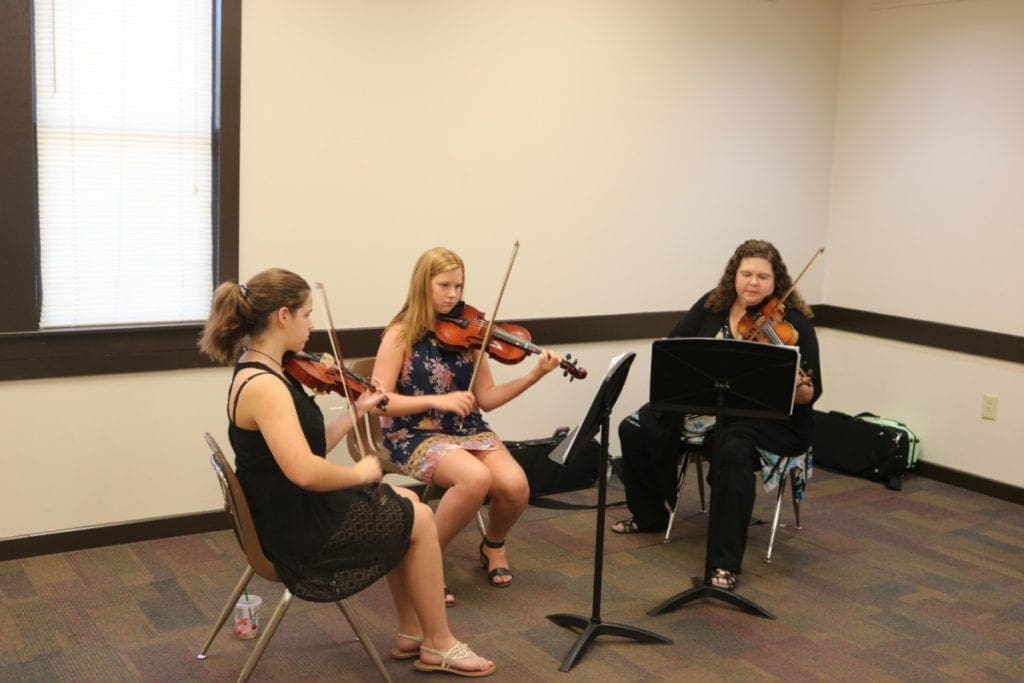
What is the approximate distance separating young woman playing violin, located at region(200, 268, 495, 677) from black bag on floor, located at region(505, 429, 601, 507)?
5.83 ft

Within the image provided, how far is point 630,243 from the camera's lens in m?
5.19

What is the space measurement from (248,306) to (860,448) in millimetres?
3569

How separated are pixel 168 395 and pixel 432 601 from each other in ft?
4.95

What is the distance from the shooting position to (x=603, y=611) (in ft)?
12.1

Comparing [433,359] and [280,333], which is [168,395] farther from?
[280,333]

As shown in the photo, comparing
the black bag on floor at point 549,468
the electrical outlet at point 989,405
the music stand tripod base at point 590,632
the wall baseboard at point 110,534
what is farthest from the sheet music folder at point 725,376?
the electrical outlet at point 989,405

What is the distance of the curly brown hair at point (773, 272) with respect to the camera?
4129 millimetres

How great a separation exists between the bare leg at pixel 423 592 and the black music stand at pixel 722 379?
2.79ft

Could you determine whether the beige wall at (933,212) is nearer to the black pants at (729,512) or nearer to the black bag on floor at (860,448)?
the black bag on floor at (860,448)

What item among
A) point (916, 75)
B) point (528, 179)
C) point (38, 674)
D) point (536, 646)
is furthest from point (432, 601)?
point (916, 75)

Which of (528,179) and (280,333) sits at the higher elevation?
(528,179)

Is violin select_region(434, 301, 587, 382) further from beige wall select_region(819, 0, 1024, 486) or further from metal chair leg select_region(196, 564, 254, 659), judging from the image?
beige wall select_region(819, 0, 1024, 486)

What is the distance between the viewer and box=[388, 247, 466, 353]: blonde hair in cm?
362

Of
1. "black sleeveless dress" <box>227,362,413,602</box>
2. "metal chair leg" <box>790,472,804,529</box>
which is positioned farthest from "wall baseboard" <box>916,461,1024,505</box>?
"black sleeveless dress" <box>227,362,413,602</box>
